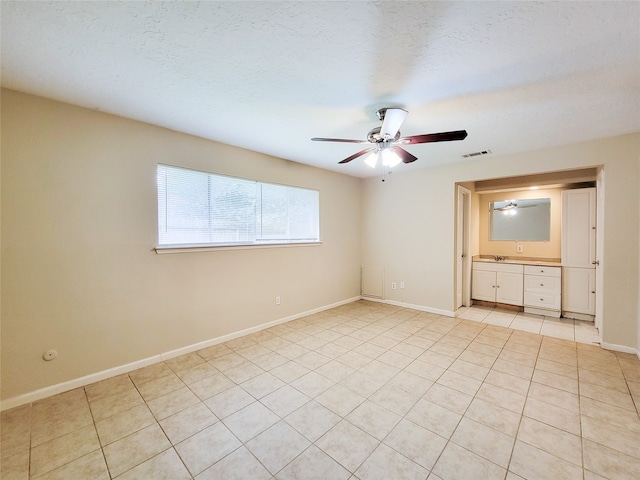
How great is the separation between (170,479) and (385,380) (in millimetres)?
1749

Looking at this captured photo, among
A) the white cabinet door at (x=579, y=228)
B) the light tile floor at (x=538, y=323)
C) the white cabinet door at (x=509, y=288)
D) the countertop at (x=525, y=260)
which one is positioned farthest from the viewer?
the white cabinet door at (x=509, y=288)

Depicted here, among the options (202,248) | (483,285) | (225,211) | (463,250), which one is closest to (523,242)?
(483,285)

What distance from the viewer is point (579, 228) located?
398 cm

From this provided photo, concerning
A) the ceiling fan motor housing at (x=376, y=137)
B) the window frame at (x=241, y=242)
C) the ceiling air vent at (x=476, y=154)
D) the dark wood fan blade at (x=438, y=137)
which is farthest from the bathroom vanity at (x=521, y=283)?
the ceiling fan motor housing at (x=376, y=137)

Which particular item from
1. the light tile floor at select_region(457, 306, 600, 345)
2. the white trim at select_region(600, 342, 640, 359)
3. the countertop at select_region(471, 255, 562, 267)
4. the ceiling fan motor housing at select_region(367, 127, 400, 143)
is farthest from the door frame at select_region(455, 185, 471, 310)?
the ceiling fan motor housing at select_region(367, 127, 400, 143)

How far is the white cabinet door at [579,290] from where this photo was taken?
3902 mm

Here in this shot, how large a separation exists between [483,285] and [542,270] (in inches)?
35.5

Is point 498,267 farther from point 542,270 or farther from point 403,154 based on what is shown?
point 403,154

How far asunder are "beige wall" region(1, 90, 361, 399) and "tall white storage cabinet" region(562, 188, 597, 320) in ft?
15.9

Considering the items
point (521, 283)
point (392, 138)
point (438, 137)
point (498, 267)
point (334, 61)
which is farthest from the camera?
point (498, 267)

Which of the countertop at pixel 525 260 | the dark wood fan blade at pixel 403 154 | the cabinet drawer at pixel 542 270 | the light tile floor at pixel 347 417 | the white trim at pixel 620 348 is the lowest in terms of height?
the light tile floor at pixel 347 417

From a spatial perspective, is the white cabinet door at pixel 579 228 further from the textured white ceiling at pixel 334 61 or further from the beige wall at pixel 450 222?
the textured white ceiling at pixel 334 61

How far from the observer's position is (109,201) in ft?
8.25

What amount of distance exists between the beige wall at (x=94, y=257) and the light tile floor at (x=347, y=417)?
13.9 inches
